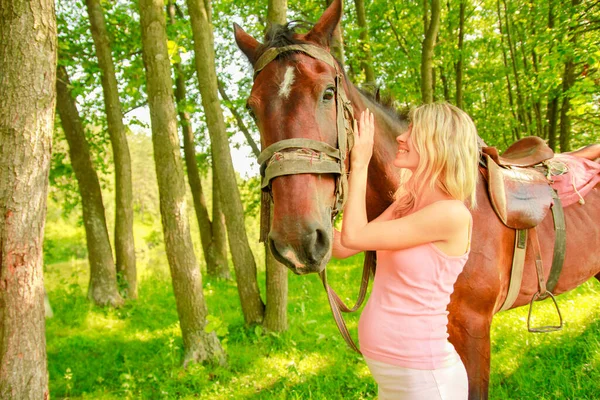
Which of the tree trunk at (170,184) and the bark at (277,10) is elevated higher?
the bark at (277,10)

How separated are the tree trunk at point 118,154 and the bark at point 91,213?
1.13 feet

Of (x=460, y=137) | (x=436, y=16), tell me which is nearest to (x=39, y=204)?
(x=460, y=137)

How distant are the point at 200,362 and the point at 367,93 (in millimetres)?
3438

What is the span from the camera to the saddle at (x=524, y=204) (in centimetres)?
231

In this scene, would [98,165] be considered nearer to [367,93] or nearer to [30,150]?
[30,150]

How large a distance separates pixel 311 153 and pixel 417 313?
2.67 feet

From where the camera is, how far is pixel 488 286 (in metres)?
2.22

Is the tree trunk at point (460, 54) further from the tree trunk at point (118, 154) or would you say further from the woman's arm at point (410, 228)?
the woman's arm at point (410, 228)

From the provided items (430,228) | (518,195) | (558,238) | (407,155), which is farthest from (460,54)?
(430,228)

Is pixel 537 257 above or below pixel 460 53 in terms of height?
below

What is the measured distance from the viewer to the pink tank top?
161 cm

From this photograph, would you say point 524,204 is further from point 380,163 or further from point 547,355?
point 547,355

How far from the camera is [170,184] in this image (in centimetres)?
422

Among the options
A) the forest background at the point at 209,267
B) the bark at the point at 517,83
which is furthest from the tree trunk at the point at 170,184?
the bark at the point at 517,83
